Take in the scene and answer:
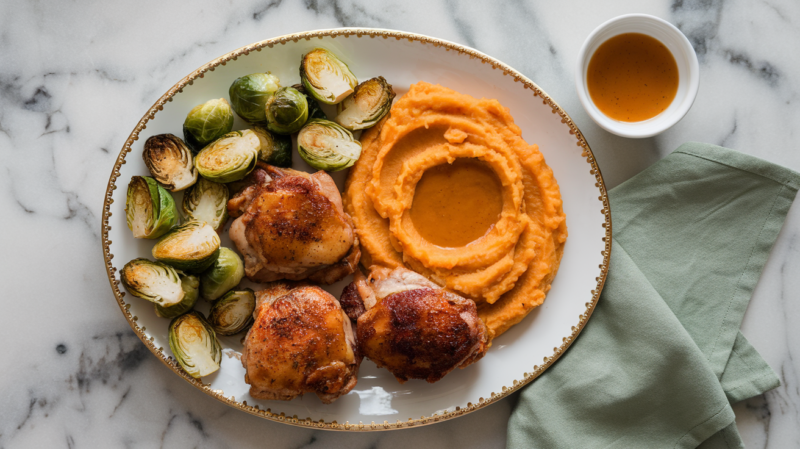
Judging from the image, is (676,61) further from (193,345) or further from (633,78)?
(193,345)

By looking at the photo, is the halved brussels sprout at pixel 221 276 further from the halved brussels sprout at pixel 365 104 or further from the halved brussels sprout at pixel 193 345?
the halved brussels sprout at pixel 365 104

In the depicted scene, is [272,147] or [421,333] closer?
[421,333]

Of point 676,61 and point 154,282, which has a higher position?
point 676,61

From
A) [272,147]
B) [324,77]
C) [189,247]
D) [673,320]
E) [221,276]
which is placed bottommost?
[673,320]

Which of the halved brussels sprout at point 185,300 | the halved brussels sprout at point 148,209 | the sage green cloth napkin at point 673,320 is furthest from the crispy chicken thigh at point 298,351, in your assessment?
the sage green cloth napkin at point 673,320

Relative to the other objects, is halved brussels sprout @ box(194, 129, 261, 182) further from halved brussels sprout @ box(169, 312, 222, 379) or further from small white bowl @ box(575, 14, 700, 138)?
small white bowl @ box(575, 14, 700, 138)

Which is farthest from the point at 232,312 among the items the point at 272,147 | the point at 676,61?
the point at 676,61
